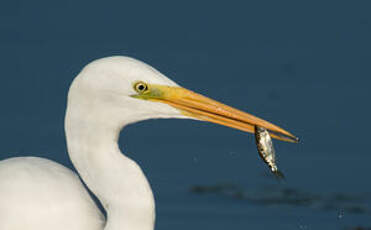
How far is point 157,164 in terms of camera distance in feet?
26.9

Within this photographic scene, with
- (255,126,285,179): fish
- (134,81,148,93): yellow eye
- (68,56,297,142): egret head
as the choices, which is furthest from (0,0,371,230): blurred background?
(134,81,148,93): yellow eye

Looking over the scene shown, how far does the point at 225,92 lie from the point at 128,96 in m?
3.90

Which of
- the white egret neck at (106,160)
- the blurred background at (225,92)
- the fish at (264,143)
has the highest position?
the blurred background at (225,92)

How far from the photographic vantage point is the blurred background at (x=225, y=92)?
7820 millimetres

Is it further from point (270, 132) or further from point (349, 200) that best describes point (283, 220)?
point (270, 132)

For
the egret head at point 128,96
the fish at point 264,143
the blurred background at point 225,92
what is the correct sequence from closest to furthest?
the egret head at point 128,96, the fish at point 264,143, the blurred background at point 225,92

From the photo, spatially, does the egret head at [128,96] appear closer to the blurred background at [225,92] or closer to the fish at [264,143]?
the fish at [264,143]

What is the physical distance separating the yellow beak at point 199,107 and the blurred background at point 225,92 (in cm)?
221

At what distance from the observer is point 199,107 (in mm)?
5293

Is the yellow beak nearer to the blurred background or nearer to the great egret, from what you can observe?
the great egret

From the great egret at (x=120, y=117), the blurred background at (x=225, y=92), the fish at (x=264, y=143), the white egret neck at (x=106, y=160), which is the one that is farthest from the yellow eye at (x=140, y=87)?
the blurred background at (x=225, y=92)

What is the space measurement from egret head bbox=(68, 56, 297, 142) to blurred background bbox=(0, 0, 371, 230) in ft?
7.52

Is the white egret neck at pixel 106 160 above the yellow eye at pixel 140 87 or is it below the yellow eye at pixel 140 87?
below

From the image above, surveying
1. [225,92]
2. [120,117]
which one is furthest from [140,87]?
[225,92]
